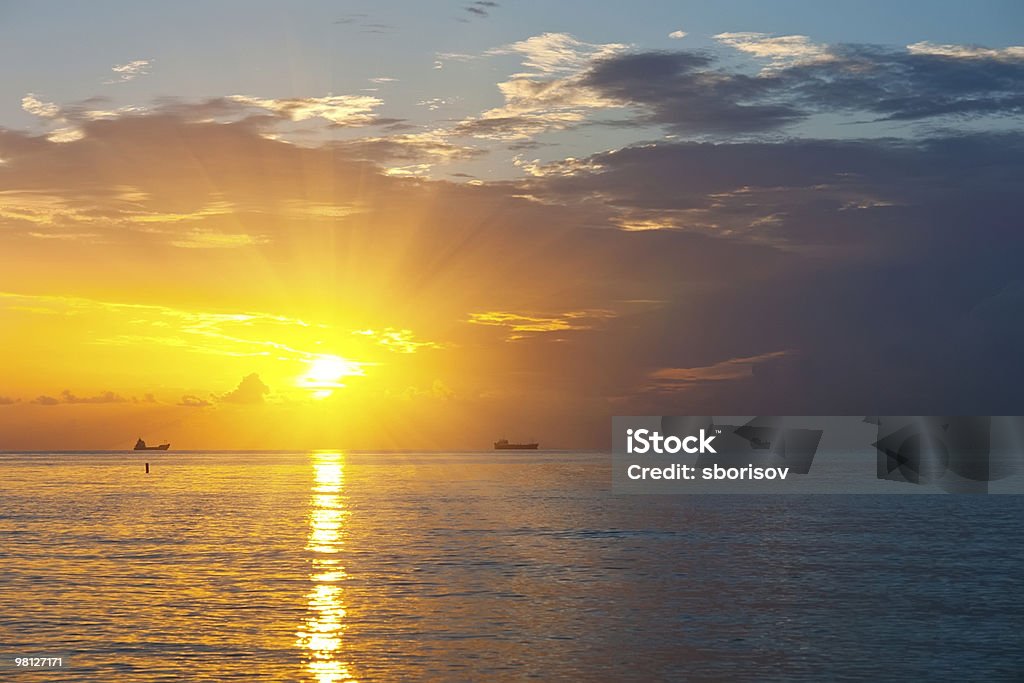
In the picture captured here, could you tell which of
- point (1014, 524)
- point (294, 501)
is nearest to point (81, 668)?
point (1014, 524)

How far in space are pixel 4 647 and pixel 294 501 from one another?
94295mm

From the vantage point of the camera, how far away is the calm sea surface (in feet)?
113

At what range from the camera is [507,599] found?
155 feet

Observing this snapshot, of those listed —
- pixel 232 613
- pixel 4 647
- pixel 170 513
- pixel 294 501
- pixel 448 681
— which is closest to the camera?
pixel 448 681

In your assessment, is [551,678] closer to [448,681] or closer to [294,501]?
[448,681]

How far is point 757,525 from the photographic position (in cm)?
9550

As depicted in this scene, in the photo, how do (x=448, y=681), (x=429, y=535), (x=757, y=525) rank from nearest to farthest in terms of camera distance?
1. (x=448, y=681)
2. (x=429, y=535)
3. (x=757, y=525)

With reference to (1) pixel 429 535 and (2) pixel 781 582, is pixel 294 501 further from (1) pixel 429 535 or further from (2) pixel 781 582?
(2) pixel 781 582

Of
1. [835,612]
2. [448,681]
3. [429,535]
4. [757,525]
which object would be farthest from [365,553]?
[757,525]

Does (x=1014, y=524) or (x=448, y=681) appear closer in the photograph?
(x=448, y=681)

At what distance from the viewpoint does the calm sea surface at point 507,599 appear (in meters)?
34.4

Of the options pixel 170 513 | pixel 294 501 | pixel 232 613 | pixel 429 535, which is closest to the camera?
pixel 232 613

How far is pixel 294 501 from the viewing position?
130m

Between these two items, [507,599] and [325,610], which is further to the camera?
[507,599]
